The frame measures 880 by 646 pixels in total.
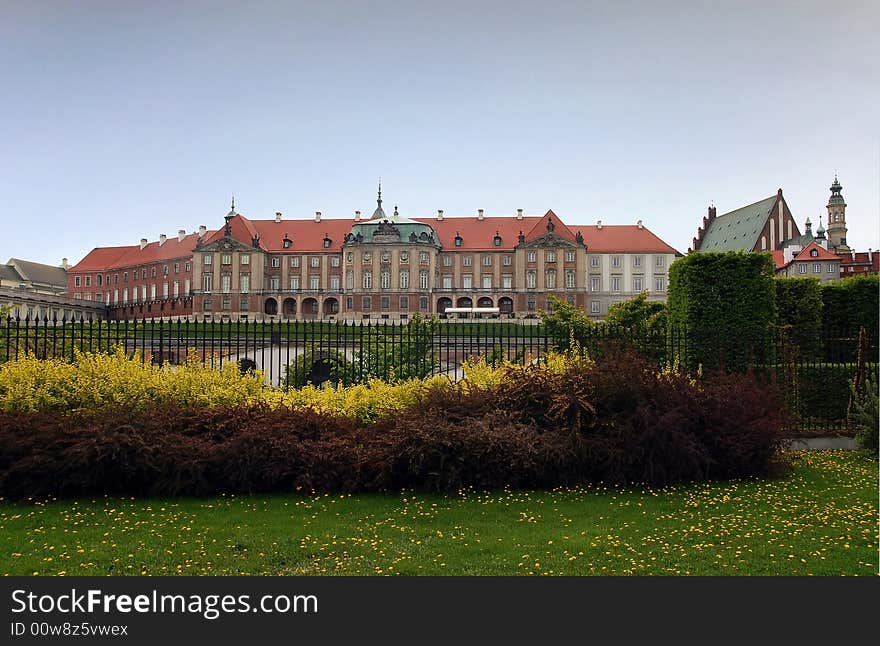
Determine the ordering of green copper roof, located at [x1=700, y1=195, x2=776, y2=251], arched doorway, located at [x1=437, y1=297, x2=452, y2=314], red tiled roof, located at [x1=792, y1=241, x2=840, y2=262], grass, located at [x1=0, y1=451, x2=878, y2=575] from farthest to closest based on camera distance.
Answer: green copper roof, located at [x1=700, y1=195, x2=776, y2=251], arched doorway, located at [x1=437, y1=297, x2=452, y2=314], red tiled roof, located at [x1=792, y1=241, x2=840, y2=262], grass, located at [x1=0, y1=451, x2=878, y2=575]

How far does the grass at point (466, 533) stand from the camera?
5742 mm

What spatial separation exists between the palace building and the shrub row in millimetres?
64151

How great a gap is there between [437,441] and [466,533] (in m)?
1.94

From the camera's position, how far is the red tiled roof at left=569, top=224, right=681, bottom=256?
7700 cm

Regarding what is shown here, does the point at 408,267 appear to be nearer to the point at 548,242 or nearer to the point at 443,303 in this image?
the point at 443,303

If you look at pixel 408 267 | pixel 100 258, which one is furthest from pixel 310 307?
pixel 100 258

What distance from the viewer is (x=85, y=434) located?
27.1 ft

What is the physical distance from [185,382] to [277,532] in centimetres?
428

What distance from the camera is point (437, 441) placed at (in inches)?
336

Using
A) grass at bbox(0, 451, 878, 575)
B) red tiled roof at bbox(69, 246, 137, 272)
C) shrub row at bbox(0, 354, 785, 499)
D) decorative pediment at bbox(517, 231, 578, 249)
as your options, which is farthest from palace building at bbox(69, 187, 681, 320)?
grass at bbox(0, 451, 878, 575)

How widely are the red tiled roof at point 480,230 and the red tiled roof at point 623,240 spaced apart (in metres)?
6.38

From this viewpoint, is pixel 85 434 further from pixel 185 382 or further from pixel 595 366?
pixel 595 366

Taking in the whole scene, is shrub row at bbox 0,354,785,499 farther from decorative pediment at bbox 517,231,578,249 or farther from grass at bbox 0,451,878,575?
decorative pediment at bbox 517,231,578,249
